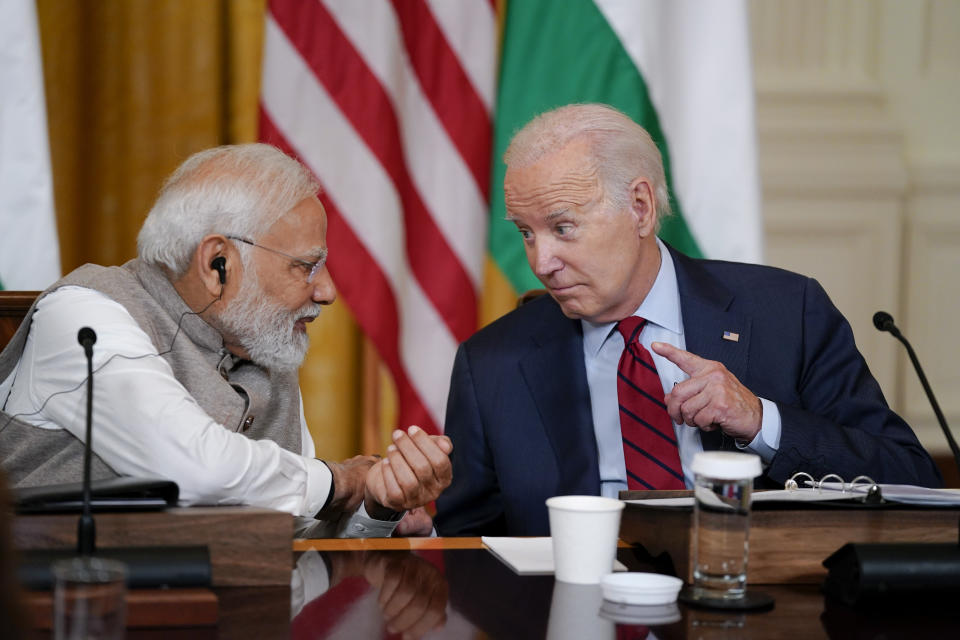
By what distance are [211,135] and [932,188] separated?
2932 millimetres

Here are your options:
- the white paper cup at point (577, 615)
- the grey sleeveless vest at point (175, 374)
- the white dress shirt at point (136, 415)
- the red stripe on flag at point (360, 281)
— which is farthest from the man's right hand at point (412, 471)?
the red stripe on flag at point (360, 281)

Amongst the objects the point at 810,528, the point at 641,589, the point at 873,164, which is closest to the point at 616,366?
the point at 810,528

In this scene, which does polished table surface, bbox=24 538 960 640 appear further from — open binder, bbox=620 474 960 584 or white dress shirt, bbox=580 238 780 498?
white dress shirt, bbox=580 238 780 498

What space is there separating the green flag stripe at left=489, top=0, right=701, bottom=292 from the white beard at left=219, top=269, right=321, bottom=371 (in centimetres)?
125

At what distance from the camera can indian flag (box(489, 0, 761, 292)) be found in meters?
3.40

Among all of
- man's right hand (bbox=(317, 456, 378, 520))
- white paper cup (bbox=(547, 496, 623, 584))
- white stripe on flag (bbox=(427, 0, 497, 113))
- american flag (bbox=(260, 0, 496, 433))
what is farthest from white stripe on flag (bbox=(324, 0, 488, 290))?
white paper cup (bbox=(547, 496, 623, 584))

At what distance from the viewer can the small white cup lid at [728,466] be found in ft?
4.34

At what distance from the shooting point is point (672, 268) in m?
2.59

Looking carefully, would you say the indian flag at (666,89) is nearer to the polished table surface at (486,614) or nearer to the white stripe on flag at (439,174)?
the white stripe on flag at (439,174)

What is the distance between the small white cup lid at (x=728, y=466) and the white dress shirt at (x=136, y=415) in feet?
2.78

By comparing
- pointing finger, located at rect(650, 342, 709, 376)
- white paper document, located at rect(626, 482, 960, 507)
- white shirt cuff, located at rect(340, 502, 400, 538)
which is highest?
pointing finger, located at rect(650, 342, 709, 376)

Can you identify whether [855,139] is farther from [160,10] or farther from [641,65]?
[160,10]

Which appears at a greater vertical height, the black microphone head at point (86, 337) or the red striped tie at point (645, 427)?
the black microphone head at point (86, 337)

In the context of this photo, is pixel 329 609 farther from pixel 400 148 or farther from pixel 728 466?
pixel 400 148
